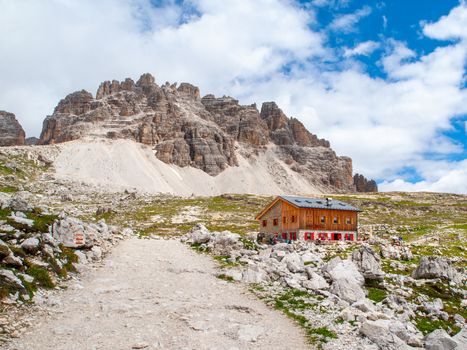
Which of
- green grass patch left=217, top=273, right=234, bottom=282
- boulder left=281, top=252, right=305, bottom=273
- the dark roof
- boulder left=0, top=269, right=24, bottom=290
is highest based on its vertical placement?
the dark roof

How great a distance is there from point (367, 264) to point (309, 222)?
89.9 ft

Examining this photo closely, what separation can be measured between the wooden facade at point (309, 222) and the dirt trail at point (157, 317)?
29521 millimetres

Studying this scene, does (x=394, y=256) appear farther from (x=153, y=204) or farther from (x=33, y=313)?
(x=153, y=204)

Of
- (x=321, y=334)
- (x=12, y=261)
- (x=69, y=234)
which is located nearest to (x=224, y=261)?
(x=69, y=234)

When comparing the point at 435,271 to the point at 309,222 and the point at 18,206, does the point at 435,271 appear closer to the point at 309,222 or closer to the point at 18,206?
the point at 309,222

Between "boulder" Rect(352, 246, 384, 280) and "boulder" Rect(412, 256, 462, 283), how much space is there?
4846mm

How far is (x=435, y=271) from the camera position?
26.3 metres

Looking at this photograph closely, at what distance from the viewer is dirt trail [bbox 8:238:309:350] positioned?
12.6m

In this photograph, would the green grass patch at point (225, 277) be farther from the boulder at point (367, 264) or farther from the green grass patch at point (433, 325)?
the green grass patch at point (433, 325)

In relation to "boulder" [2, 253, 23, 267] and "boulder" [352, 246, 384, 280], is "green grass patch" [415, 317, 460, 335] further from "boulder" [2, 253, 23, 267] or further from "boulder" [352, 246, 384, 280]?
"boulder" [2, 253, 23, 267]

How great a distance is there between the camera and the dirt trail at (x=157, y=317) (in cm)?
1259

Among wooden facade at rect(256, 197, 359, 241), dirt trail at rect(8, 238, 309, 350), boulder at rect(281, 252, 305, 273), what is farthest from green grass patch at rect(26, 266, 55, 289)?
wooden facade at rect(256, 197, 359, 241)

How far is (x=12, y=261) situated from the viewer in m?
16.4

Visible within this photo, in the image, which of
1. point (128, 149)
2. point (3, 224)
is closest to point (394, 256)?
point (3, 224)
